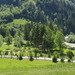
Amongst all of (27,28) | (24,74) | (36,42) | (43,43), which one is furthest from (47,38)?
(24,74)

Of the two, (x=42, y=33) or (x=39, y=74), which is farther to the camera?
(x=42, y=33)

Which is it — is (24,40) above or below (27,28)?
below

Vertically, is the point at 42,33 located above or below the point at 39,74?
above

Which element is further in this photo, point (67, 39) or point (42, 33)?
point (67, 39)

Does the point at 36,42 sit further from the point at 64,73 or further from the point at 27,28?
the point at 64,73

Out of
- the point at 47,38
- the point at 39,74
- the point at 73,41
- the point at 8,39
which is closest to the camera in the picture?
the point at 39,74

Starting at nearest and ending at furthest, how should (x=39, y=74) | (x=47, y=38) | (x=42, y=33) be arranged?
(x=39, y=74), (x=47, y=38), (x=42, y=33)

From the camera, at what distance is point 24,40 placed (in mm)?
150750

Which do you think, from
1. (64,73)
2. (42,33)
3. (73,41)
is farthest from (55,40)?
(73,41)

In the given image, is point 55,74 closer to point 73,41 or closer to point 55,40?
point 55,40

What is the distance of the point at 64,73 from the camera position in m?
23.1

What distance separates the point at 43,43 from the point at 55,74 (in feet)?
279

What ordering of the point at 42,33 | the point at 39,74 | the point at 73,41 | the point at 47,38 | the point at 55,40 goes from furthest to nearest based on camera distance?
the point at 73,41
the point at 42,33
the point at 47,38
the point at 55,40
the point at 39,74

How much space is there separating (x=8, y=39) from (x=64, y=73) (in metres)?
101
